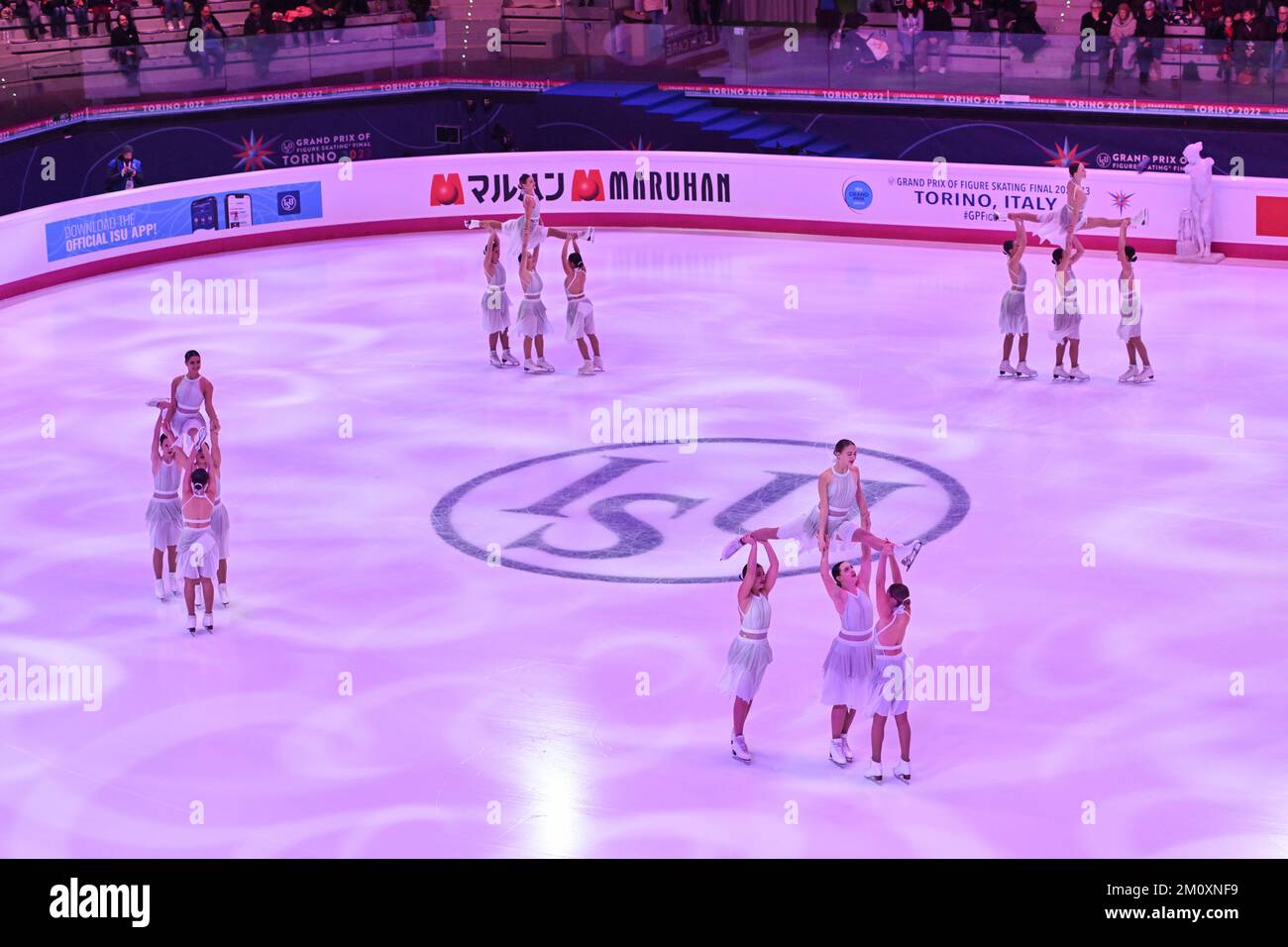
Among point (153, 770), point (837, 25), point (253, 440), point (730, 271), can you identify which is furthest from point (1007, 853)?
point (837, 25)

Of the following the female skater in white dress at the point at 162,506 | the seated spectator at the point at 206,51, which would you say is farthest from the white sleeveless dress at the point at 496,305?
the seated spectator at the point at 206,51

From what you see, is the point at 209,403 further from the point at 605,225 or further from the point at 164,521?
the point at 605,225

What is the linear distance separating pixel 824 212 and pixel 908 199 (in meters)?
1.41

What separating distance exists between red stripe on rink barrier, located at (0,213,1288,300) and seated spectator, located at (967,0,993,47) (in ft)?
9.70

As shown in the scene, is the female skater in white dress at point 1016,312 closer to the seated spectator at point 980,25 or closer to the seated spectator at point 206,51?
the seated spectator at point 980,25

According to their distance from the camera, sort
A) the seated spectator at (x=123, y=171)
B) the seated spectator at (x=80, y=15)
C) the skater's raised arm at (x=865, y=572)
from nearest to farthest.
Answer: the skater's raised arm at (x=865, y=572) → the seated spectator at (x=123, y=171) → the seated spectator at (x=80, y=15)

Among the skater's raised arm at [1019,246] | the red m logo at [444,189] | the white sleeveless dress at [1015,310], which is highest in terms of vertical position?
the skater's raised arm at [1019,246]

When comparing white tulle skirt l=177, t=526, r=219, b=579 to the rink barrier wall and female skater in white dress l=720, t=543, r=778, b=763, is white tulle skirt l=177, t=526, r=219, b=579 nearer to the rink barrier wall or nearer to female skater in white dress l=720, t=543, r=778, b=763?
female skater in white dress l=720, t=543, r=778, b=763

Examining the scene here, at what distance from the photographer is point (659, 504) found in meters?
→ 17.1

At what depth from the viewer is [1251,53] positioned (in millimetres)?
27594

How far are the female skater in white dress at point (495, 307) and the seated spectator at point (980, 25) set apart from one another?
1098 centimetres

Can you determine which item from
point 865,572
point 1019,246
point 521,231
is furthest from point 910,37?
point 865,572

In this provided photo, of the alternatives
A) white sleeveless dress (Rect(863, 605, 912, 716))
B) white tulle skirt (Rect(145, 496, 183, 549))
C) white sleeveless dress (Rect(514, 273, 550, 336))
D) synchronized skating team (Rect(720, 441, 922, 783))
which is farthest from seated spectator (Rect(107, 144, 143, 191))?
white sleeveless dress (Rect(863, 605, 912, 716))

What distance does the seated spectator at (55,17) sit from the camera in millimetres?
28531
